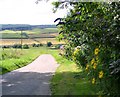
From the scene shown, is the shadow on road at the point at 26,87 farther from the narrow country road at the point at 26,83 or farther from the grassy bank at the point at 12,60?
the grassy bank at the point at 12,60

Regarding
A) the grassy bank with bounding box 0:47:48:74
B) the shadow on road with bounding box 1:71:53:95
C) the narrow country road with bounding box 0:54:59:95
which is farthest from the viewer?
the grassy bank with bounding box 0:47:48:74

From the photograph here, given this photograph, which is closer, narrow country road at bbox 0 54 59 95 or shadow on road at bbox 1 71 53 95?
shadow on road at bbox 1 71 53 95

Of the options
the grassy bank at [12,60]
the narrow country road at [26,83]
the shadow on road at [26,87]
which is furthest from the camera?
the grassy bank at [12,60]

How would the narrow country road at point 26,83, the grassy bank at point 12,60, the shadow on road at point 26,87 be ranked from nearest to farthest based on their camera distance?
the shadow on road at point 26,87, the narrow country road at point 26,83, the grassy bank at point 12,60

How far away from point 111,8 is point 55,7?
8926 millimetres

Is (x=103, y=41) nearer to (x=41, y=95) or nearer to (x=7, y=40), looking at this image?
(x=41, y=95)

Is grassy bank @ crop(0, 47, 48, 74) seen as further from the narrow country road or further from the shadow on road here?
the shadow on road

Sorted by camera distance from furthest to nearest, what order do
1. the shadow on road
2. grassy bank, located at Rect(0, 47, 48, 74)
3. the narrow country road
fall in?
grassy bank, located at Rect(0, 47, 48, 74), the narrow country road, the shadow on road

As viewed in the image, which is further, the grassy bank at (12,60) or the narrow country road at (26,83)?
the grassy bank at (12,60)

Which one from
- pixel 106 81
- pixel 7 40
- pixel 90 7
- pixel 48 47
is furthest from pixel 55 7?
pixel 48 47

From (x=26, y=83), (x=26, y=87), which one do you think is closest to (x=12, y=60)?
(x=26, y=83)

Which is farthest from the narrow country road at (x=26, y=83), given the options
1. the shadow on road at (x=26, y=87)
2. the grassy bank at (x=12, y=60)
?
the grassy bank at (x=12, y=60)

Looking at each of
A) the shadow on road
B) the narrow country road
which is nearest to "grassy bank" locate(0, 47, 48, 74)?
the narrow country road

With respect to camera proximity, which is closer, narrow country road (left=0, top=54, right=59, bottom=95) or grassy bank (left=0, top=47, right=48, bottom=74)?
narrow country road (left=0, top=54, right=59, bottom=95)
